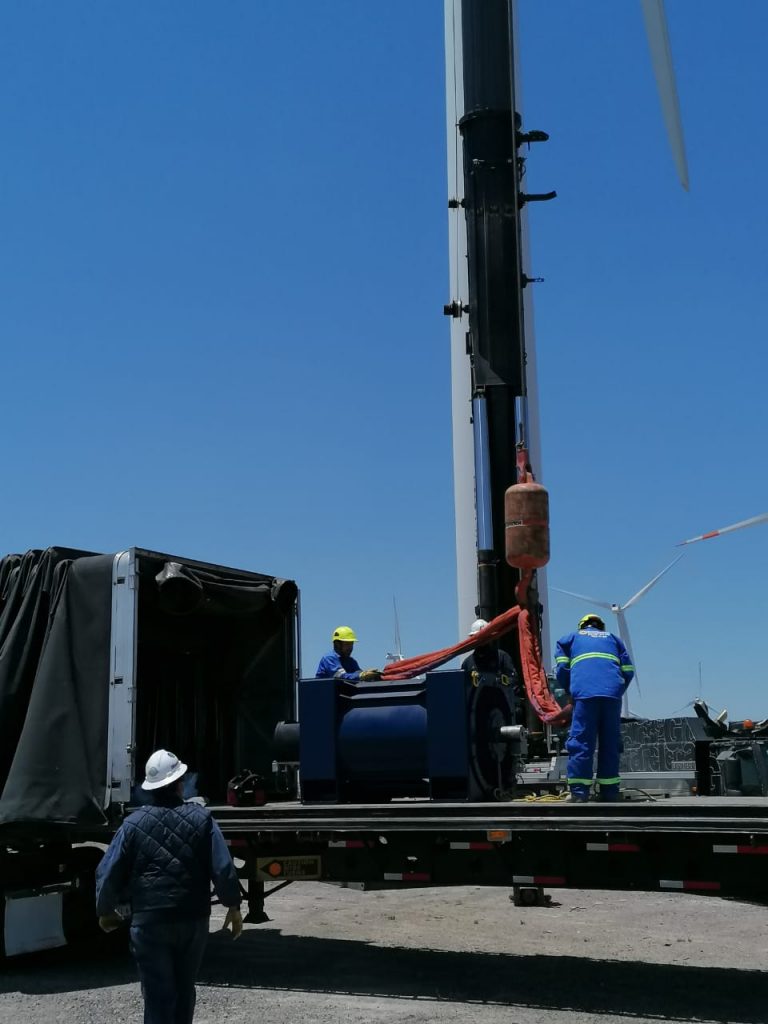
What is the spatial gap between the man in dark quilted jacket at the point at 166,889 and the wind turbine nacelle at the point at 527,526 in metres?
5.31

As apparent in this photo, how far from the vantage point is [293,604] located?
38.7 feet

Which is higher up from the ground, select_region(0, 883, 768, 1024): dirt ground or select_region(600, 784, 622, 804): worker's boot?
select_region(600, 784, 622, 804): worker's boot

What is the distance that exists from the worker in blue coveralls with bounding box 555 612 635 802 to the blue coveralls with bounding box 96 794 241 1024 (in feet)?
12.4

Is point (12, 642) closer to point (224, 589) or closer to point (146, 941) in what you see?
point (224, 589)

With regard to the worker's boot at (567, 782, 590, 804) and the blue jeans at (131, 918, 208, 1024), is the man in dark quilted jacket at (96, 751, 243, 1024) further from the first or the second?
the worker's boot at (567, 782, 590, 804)

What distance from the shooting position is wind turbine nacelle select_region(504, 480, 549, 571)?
35.6 ft

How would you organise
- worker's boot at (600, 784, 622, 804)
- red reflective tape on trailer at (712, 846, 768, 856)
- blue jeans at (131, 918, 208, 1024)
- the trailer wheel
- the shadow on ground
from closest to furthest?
blue jeans at (131, 918, 208, 1024), red reflective tape on trailer at (712, 846, 768, 856), the shadow on ground, worker's boot at (600, 784, 622, 804), the trailer wheel

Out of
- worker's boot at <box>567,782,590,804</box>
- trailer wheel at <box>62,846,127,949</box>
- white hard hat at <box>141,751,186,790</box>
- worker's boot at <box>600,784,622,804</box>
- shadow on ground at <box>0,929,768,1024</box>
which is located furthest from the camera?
trailer wheel at <box>62,846,127,949</box>

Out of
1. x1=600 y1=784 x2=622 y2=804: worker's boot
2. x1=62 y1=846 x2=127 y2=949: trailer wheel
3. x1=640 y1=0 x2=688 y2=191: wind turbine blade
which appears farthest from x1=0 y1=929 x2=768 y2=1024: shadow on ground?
x1=640 y1=0 x2=688 y2=191: wind turbine blade

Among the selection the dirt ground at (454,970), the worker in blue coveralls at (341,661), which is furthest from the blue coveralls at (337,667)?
the dirt ground at (454,970)

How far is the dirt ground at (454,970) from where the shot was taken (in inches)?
327

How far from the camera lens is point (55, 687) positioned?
9.84 meters

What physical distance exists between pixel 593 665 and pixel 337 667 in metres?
2.76

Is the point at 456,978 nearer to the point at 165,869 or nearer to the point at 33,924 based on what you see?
the point at 33,924
